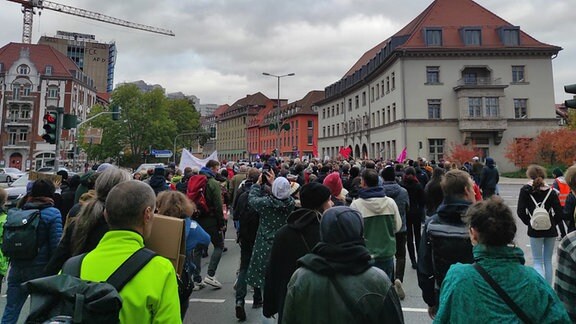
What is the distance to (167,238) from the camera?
8.43 ft

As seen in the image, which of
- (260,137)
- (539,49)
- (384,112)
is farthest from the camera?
(260,137)

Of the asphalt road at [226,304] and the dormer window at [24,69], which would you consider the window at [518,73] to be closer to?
the asphalt road at [226,304]

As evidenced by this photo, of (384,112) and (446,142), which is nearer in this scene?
(446,142)

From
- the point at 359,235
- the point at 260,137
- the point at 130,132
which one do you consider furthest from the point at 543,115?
the point at 260,137

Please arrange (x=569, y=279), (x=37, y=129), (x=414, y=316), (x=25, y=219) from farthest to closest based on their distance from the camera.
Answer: (x=37, y=129)
(x=414, y=316)
(x=25, y=219)
(x=569, y=279)

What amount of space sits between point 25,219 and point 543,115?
1980 inches

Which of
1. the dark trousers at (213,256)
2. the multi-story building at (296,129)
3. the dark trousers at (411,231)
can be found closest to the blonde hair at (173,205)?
the dark trousers at (213,256)

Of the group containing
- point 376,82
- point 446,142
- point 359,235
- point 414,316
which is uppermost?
point 376,82

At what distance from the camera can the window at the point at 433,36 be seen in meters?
42.6

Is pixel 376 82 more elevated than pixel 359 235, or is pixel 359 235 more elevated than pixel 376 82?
pixel 376 82

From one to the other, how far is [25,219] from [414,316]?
5101 mm

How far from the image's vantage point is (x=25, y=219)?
4.12m

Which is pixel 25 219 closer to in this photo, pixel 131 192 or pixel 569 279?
pixel 131 192

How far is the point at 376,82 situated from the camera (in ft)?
170
